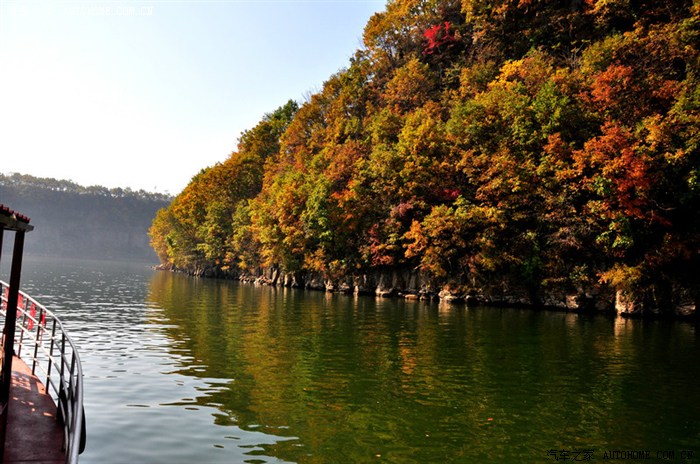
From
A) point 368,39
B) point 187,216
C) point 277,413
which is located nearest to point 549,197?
point 277,413

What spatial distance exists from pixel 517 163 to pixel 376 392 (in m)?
33.1

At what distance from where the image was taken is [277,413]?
471 inches

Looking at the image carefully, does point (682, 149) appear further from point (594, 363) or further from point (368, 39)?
point (368, 39)

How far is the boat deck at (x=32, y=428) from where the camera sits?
23.4 feet

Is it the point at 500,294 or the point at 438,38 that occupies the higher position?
the point at 438,38

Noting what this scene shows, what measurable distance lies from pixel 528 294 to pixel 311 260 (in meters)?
25.8

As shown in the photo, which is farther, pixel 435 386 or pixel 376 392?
pixel 435 386

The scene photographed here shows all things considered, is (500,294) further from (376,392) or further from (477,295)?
(376,392)

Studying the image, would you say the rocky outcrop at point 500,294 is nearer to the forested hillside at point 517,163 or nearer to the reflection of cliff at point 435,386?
the forested hillside at point 517,163

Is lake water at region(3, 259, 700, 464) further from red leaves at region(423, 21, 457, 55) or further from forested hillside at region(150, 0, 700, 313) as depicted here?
red leaves at region(423, 21, 457, 55)

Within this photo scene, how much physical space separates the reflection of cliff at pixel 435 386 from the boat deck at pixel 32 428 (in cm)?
366

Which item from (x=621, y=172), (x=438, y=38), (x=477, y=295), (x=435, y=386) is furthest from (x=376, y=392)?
(x=438, y=38)

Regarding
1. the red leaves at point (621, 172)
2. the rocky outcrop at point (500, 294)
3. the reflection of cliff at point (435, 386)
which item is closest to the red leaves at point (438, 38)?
the rocky outcrop at point (500, 294)

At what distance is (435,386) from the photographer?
14930 millimetres
